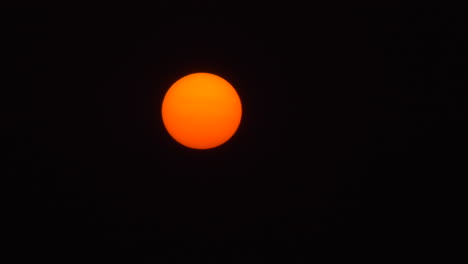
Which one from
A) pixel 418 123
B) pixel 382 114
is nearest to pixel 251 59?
pixel 382 114

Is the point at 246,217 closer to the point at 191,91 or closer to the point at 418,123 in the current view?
the point at 191,91

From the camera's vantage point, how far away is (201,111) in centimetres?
162

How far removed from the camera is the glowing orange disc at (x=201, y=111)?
1624 mm

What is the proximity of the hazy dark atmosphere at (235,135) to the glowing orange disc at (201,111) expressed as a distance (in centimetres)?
23

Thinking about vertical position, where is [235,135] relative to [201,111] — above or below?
above

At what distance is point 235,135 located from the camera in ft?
6.42

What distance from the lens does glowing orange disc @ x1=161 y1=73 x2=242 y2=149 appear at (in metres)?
1.62

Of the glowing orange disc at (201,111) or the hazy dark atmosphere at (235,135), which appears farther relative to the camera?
the hazy dark atmosphere at (235,135)

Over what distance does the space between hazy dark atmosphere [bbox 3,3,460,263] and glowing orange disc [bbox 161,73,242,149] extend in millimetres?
230

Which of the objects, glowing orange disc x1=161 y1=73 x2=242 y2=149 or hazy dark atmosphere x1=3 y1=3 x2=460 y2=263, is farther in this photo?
hazy dark atmosphere x1=3 y1=3 x2=460 y2=263

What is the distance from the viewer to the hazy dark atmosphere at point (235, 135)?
1.91 m

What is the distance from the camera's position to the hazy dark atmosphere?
1908 millimetres

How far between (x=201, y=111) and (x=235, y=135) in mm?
374

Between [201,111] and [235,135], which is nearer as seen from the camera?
[201,111]
